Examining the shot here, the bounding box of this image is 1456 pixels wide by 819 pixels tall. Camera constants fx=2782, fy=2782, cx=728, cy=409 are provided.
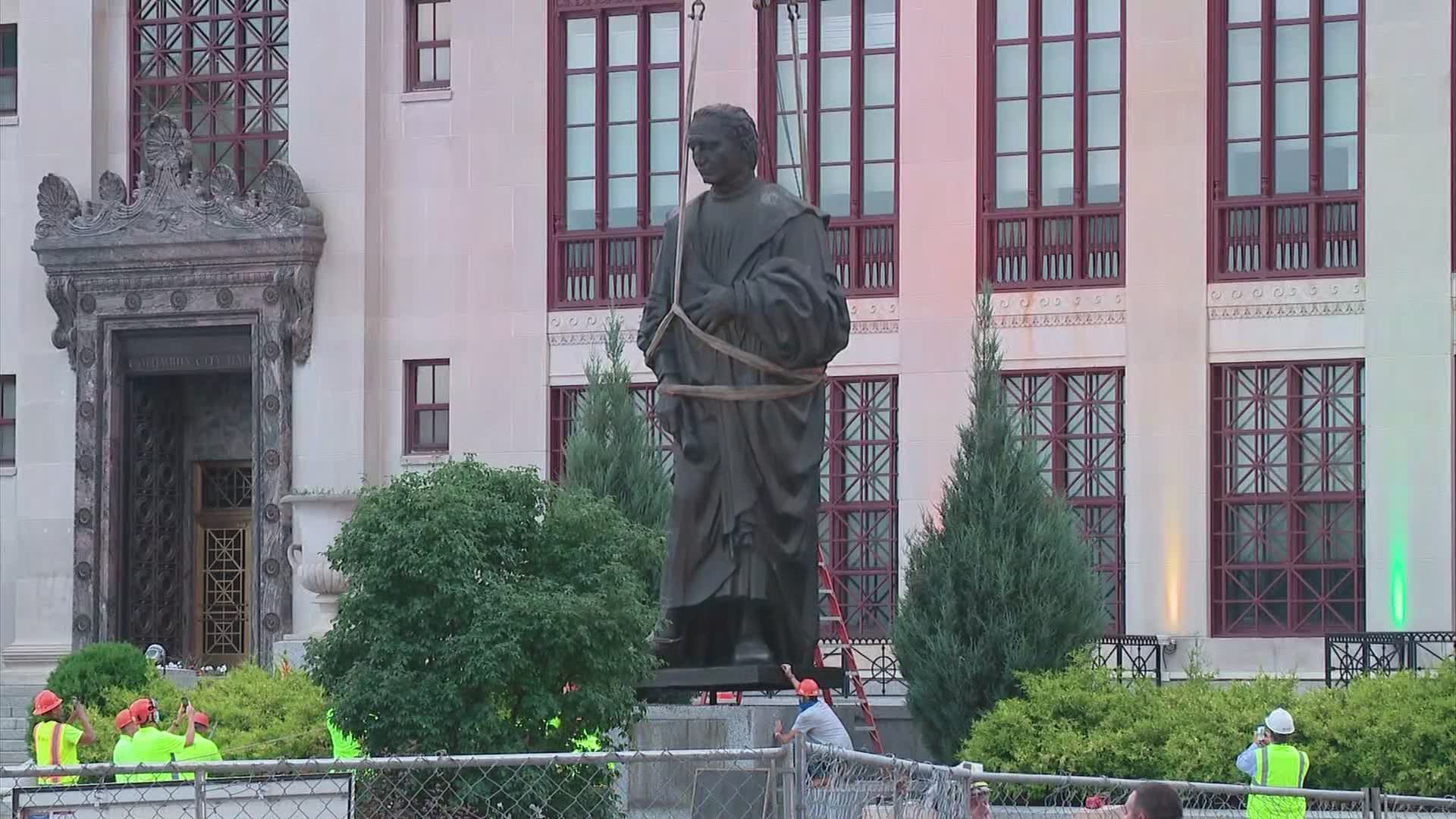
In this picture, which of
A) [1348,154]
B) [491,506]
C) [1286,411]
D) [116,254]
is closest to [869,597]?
[1286,411]

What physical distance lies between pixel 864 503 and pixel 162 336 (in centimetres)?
996

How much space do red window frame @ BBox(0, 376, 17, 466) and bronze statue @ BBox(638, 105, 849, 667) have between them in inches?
922

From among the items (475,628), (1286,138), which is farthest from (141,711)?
(1286,138)

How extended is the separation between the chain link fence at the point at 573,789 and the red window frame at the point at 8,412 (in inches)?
913

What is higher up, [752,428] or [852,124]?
[852,124]

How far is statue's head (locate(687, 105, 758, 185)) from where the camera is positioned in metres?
16.6

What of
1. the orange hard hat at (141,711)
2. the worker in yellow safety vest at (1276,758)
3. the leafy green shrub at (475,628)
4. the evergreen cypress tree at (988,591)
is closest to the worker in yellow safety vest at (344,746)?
the orange hard hat at (141,711)

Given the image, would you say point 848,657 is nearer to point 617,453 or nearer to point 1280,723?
point 617,453

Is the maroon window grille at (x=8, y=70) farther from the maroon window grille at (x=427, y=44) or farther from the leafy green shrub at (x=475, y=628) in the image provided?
the leafy green shrub at (x=475, y=628)

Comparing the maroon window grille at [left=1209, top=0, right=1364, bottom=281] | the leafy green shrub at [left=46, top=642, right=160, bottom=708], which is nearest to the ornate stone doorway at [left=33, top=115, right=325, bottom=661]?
the leafy green shrub at [left=46, top=642, right=160, bottom=708]

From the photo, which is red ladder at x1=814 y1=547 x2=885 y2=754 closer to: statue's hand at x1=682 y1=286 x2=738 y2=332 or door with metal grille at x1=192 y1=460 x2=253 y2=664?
statue's hand at x1=682 y1=286 x2=738 y2=332

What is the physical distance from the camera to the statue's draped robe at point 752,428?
53.7 ft

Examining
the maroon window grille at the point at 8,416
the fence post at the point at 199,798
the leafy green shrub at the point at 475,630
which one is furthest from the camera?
the maroon window grille at the point at 8,416

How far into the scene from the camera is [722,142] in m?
16.6
